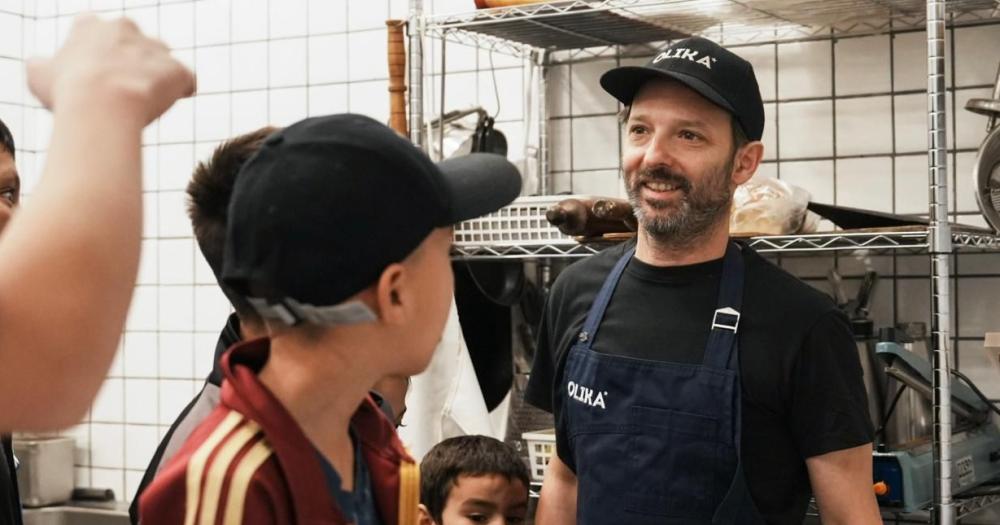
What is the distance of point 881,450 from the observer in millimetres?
2654

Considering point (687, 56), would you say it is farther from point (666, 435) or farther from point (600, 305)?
point (666, 435)

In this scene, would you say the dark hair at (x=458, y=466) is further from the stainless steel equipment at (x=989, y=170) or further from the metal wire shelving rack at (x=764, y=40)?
the stainless steel equipment at (x=989, y=170)

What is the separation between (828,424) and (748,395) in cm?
13

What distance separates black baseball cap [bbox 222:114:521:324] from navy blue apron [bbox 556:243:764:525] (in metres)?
1.06

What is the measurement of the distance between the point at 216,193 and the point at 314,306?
0.38 meters

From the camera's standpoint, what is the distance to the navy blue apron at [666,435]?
6.63 feet

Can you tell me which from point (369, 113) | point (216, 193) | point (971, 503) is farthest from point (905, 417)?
point (216, 193)

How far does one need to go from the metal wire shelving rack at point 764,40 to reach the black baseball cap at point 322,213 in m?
1.67

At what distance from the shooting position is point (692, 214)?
2115 millimetres

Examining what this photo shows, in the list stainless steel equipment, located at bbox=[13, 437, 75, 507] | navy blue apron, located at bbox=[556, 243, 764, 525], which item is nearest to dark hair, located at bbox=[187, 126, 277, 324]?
navy blue apron, located at bbox=[556, 243, 764, 525]

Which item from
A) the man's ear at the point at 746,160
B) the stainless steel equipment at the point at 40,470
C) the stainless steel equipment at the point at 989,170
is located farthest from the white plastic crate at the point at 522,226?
the stainless steel equipment at the point at 40,470

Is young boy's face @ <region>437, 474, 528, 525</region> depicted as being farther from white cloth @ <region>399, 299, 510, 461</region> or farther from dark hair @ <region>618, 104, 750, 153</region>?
dark hair @ <region>618, 104, 750, 153</region>

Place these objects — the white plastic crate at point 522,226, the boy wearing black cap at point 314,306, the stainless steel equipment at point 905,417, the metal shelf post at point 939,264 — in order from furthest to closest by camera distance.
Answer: the white plastic crate at point 522,226, the stainless steel equipment at point 905,417, the metal shelf post at point 939,264, the boy wearing black cap at point 314,306

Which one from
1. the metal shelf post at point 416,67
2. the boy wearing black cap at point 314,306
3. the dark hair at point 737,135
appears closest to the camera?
the boy wearing black cap at point 314,306
